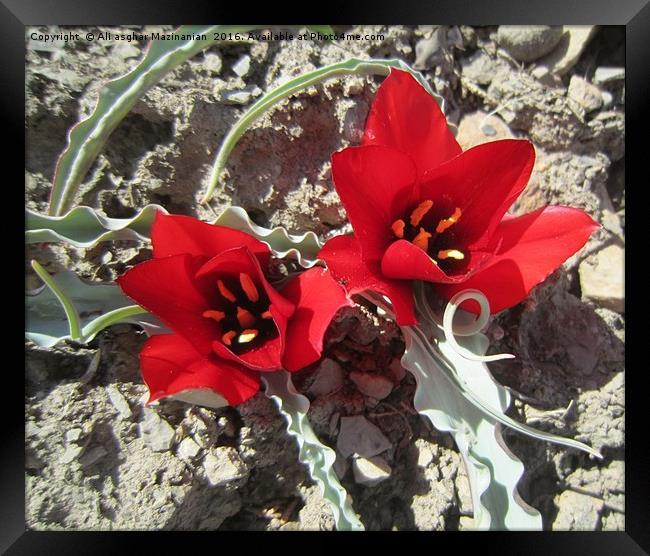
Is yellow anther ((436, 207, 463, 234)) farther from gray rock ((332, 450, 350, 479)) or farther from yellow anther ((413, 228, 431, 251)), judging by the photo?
gray rock ((332, 450, 350, 479))

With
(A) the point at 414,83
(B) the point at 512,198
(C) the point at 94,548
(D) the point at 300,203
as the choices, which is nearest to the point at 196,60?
(D) the point at 300,203

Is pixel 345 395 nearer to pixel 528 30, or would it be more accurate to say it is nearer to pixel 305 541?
pixel 305 541

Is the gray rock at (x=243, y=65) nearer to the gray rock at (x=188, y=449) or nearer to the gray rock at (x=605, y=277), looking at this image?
the gray rock at (x=188, y=449)

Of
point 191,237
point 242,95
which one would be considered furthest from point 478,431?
point 242,95

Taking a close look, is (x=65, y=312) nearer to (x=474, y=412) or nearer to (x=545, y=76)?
(x=474, y=412)

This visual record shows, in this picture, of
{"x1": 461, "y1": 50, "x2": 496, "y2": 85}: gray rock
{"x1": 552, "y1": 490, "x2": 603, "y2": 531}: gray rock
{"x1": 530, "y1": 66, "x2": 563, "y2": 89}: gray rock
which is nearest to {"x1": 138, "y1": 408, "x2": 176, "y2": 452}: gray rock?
{"x1": 552, "y1": 490, "x2": 603, "y2": 531}: gray rock
